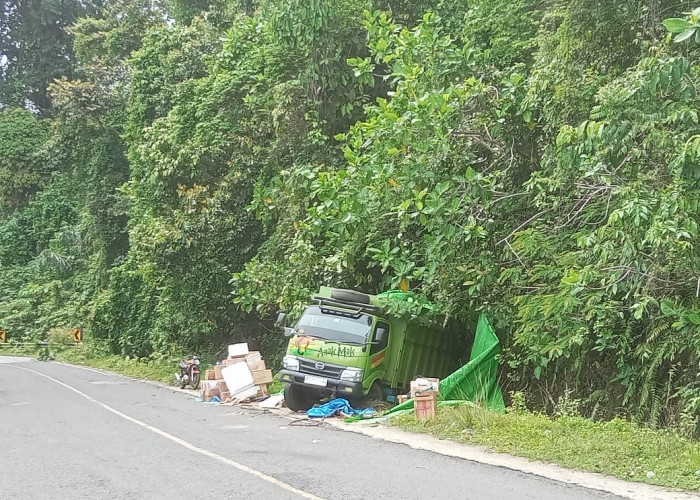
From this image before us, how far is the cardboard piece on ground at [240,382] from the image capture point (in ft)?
46.9

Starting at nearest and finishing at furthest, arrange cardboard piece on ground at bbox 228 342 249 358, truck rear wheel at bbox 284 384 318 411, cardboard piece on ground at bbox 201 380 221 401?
1. truck rear wheel at bbox 284 384 318 411
2. cardboard piece on ground at bbox 201 380 221 401
3. cardboard piece on ground at bbox 228 342 249 358

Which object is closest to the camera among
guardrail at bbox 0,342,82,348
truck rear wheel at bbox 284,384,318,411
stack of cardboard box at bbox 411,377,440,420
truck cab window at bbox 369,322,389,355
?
stack of cardboard box at bbox 411,377,440,420

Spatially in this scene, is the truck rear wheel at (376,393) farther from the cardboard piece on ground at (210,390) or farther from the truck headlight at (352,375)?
the cardboard piece on ground at (210,390)

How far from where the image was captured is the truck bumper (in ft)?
40.0

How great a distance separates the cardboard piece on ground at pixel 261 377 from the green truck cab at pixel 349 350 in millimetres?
Result: 1429

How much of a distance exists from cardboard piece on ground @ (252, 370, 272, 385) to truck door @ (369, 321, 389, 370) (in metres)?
2.92

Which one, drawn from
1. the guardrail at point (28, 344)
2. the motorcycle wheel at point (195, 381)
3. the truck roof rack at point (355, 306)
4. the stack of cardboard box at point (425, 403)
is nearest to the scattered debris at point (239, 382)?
the truck roof rack at point (355, 306)

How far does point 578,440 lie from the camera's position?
27.6 ft

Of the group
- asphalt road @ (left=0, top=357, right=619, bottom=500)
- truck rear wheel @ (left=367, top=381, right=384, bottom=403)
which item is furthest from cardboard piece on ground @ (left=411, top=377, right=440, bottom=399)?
truck rear wheel @ (left=367, top=381, right=384, bottom=403)

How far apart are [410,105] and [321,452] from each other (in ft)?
18.4

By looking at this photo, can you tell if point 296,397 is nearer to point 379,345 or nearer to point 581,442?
point 379,345

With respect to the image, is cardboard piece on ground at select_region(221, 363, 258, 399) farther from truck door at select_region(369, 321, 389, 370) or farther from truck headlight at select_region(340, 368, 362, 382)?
truck door at select_region(369, 321, 389, 370)

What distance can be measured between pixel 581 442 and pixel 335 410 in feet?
16.0

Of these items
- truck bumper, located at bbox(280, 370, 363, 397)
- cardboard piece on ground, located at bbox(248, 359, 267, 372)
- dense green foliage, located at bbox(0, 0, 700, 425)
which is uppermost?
dense green foliage, located at bbox(0, 0, 700, 425)
